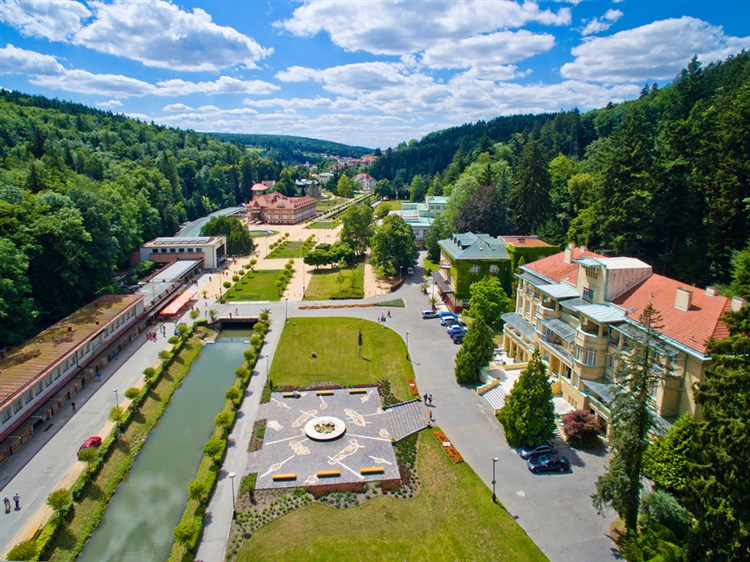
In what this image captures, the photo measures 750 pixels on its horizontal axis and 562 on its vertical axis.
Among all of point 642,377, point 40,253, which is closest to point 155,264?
point 40,253

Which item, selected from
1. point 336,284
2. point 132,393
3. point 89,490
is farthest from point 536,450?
point 336,284

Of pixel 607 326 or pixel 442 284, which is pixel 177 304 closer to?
pixel 442 284

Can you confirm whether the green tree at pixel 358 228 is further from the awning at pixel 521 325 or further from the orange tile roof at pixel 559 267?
the awning at pixel 521 325

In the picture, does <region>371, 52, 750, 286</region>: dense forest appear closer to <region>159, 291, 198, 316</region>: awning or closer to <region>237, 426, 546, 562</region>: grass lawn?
<region>237, 426, 546, 562</region>: grass lawn

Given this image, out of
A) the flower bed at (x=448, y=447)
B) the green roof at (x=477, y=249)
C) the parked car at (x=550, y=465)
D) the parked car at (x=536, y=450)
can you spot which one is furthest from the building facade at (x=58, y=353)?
the green roof at (x=477, y=249)

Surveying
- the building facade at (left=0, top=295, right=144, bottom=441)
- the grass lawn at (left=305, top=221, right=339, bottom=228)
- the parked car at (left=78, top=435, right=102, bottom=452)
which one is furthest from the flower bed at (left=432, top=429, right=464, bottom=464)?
the grass lawn at (left=305, top=221, right=339, bottom=228)

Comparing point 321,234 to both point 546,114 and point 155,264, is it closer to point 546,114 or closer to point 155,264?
point 155,264
